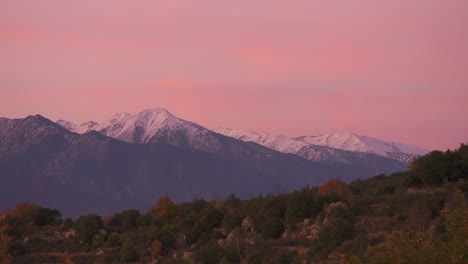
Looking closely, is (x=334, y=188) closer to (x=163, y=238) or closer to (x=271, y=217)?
(x=271, y=217)

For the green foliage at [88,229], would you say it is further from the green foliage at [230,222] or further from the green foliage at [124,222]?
the green foliage at [230,222]

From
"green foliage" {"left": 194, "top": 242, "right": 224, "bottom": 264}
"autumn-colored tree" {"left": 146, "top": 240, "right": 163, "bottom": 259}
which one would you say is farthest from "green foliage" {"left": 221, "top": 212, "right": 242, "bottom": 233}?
"green foliage" {"left": 194, "top": 242, "right": 224, "bottom": 264}

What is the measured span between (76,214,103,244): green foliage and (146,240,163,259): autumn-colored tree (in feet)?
32.8

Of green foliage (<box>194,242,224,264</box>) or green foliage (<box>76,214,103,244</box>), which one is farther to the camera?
green foliage (<box>76,214,103,244</box>)

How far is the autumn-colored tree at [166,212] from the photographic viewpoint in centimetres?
5053

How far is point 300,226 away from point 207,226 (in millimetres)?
7951

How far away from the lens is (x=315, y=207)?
41.5 meters

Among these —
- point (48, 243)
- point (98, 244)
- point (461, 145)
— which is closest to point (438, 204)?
point (461, 145)

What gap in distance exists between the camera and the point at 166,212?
2013 inches

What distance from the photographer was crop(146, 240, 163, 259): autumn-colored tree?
119 feet

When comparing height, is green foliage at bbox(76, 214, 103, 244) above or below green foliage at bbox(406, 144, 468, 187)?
below

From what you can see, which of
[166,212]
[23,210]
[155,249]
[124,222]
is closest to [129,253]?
[155,249]

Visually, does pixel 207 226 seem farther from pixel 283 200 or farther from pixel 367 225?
pixel 367 225

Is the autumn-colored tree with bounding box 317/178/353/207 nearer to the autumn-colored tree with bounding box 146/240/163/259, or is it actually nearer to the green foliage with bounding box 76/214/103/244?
the autumn-colored tree with bounding box 146/240/163/259
